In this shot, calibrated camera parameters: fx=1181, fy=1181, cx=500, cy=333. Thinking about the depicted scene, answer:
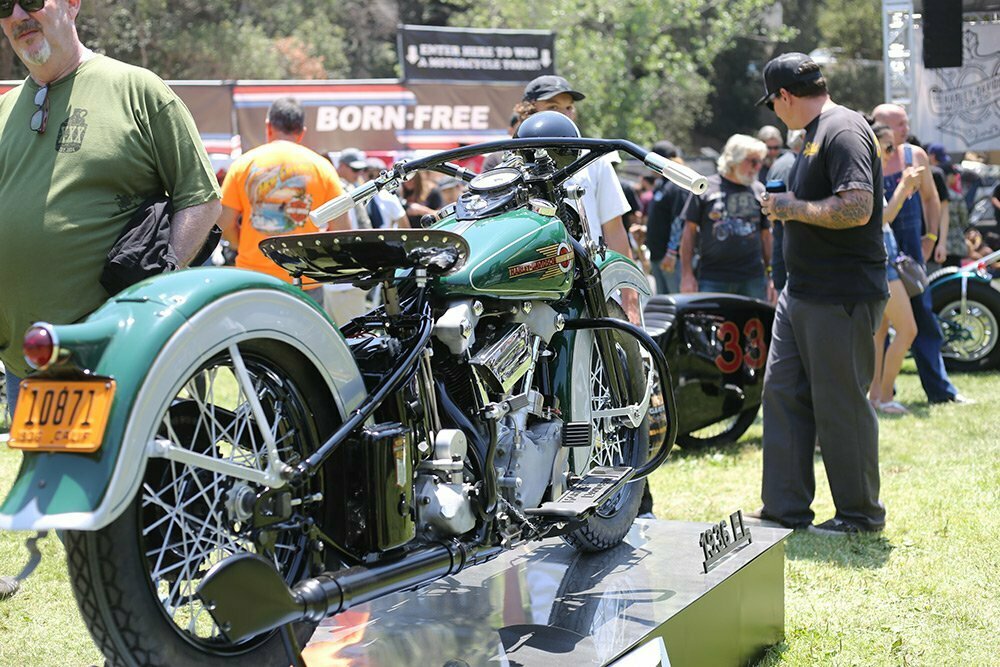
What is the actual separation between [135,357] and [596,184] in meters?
3.15

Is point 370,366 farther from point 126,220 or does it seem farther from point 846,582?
point 846,582

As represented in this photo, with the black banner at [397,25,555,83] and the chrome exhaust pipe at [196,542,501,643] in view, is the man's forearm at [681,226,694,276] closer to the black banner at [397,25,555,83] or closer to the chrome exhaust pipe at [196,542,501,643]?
the chrome exhaust pipe at [196,542,501,643]

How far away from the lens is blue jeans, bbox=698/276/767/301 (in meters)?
8.27

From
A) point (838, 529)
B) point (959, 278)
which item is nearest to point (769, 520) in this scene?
point (838, 529)

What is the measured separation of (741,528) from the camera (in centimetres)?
397

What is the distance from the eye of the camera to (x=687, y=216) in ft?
27.2

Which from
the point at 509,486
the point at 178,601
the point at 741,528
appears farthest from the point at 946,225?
the point at 178,601

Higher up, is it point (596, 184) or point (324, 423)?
point (596, 184)

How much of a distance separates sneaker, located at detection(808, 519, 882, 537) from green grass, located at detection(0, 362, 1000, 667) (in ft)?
0.16

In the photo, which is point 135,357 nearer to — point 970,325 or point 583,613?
point 583,613

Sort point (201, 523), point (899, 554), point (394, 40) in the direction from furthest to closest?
point (394, 40)
point (899, 554)
point (201, 523)

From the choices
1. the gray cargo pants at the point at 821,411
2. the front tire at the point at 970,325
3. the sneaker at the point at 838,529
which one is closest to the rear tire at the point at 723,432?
the gray cargo pants at the point at 821,411

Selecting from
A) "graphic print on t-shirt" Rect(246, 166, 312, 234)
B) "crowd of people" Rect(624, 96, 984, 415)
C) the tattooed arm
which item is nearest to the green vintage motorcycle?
the tattooed arm

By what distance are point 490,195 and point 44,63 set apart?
1.33m
